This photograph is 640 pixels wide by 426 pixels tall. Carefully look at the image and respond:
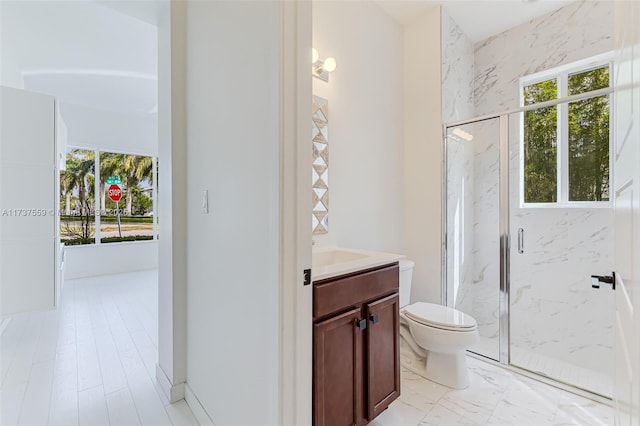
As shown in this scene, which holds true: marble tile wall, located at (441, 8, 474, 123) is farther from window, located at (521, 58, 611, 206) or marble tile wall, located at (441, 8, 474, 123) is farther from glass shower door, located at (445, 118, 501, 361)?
window, located at (521, 58, 611, 206)

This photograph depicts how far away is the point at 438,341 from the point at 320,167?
1366 mm

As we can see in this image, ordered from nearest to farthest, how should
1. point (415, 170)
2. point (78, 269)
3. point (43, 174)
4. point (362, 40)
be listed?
point (362, 40) → point (43, 174) → point (415, 170) → point (78, 269)

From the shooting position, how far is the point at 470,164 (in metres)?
2.77

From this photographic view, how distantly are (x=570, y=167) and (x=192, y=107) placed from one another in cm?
286

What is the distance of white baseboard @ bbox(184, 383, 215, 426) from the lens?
58.9 inches

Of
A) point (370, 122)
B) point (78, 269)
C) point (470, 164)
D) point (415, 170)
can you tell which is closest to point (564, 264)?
point (470, 164)

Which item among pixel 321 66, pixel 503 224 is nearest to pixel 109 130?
pixel 321 66

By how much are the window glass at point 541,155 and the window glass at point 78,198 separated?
6.33m

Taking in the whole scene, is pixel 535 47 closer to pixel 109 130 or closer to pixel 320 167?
pixel 320 167

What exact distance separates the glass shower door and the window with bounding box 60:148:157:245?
218 inches

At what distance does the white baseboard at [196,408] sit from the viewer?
4.91ft

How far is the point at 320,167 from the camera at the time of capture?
205 centimetres

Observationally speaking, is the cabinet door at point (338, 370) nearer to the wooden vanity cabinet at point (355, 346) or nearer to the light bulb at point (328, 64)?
the wooden vanity cabinet at point (355, 346)

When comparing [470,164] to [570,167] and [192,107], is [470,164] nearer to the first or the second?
[570,167]
